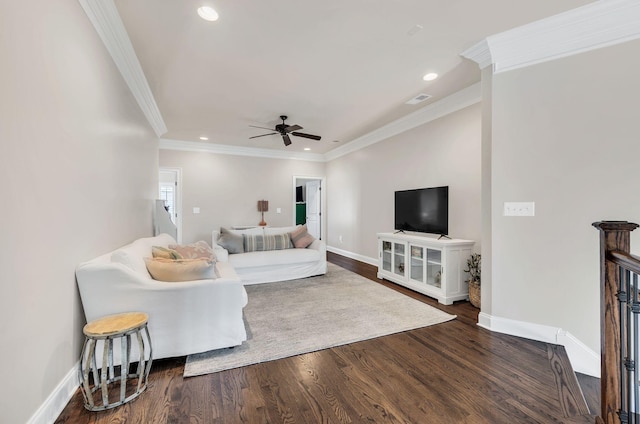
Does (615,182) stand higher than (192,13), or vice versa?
(192,13)

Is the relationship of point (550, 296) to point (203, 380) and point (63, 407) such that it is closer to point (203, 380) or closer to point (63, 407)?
point (203, 380)

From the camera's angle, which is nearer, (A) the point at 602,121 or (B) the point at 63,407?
(B) the point at 63,407

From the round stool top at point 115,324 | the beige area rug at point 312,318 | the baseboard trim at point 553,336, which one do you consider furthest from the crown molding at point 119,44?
the baseboard trim at point 553,336

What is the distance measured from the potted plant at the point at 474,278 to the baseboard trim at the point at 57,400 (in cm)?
372

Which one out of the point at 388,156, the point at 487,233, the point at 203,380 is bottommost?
the point at 203,380

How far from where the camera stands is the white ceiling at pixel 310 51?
83.5 inches

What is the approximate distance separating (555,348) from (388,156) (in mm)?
3657

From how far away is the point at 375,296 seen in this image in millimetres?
3699

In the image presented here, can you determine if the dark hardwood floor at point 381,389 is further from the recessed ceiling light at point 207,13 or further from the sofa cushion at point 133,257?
the recessed ceiling light at point 207,13

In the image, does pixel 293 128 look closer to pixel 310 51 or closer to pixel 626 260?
pixel 310 51

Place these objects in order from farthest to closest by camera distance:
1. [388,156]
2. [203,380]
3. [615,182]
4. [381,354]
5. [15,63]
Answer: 1. [388,156]
2. [381,354]
3. [615,182]
4. [203,380]
5. [15,63]

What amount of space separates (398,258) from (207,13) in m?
3.76

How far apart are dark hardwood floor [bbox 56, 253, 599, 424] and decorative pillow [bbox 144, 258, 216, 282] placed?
643mm

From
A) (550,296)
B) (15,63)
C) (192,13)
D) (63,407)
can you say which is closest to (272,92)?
(192,13)
